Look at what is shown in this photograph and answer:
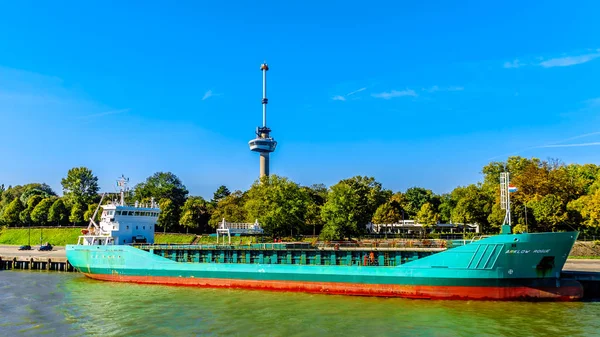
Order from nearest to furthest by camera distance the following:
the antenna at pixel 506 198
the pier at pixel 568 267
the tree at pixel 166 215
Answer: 1. the antenna at pixel 506 198
2. the pier at pixel 568 267
3. the tree at pixel 166 215

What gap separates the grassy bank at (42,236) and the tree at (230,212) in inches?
918

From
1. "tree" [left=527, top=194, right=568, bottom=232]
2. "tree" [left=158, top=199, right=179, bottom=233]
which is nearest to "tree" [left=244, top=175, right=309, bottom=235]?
"tree" [left=158, top=199, right=179, bottom=233]

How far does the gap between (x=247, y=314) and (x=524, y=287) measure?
16657 mm

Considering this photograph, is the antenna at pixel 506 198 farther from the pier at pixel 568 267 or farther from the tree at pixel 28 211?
the tree at pixel 28 211

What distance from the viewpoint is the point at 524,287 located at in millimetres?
26062

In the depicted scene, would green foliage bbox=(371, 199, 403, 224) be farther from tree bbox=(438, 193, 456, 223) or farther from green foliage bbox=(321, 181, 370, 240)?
green foliage bbox=(321, 181, 370, 240)

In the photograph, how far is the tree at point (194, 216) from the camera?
74250mm

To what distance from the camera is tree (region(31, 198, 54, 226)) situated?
267 ft

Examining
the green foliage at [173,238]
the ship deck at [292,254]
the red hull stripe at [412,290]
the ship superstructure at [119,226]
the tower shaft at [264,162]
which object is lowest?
the red hull stripe at [412,290]

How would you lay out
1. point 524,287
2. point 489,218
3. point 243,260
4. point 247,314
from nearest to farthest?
point 247,314 < point 524,287 < point 243,260 < point 489,218

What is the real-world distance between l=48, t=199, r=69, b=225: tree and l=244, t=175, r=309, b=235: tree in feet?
142

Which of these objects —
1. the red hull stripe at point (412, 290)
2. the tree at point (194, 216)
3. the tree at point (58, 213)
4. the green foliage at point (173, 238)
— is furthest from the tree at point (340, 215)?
the tree at point (58, 213)

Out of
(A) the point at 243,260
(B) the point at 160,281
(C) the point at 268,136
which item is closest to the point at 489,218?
(A) the point at 243,260

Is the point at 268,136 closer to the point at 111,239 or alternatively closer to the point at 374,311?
the point at 111,239
